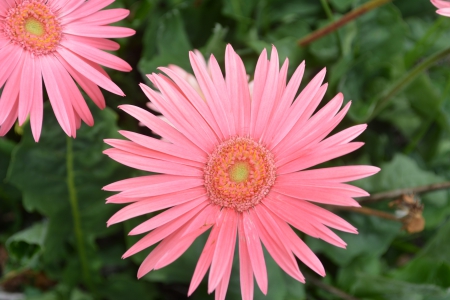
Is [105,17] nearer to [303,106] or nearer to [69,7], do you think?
[69,7]

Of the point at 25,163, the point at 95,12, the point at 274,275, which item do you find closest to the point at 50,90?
the point at 95,12

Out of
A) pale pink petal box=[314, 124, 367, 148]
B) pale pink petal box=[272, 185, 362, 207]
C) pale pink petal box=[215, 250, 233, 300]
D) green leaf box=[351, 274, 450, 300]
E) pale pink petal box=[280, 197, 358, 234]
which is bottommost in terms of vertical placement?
green leaf box=[351, 274, 450, 300]

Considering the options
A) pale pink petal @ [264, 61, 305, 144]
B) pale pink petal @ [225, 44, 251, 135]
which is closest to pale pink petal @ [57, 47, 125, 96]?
pale pink petal @ [225, 44, 251, 135]

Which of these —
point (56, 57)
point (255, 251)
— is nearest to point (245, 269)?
point (255, 251)

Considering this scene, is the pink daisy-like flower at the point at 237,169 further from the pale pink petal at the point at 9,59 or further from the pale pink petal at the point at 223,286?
the pale pink petal at the point at 9,59

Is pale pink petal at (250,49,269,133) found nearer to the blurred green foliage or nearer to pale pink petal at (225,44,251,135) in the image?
pale pink petal at (225,44,251,135)

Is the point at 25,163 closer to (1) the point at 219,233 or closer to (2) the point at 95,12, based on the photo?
(2) the point at 95,12

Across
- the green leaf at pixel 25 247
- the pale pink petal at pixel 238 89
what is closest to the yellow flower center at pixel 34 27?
the pale pink petal at pixel 238 89
